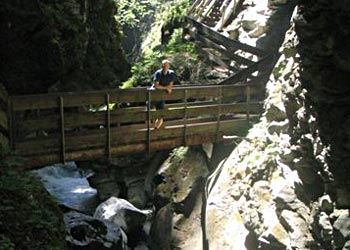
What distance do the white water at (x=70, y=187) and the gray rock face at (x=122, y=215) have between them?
6.43ft

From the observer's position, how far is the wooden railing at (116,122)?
30.7 feet

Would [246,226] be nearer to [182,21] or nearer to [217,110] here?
[217,110]

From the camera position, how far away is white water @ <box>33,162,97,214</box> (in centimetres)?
1619

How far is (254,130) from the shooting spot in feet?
39.1

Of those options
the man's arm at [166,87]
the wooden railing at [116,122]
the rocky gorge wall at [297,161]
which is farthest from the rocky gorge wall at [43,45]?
the rocky gorge wall at [297,161]

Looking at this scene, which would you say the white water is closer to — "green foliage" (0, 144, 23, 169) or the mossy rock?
"green foliage" (0, 144, 23, 169)

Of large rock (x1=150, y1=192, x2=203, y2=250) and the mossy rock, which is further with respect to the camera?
large rock (x1=150, y1=192, x2=203, y2=250)

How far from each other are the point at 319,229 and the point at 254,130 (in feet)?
15.7

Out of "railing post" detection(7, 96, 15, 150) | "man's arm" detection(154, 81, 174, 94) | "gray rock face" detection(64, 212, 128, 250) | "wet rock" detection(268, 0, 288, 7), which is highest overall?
"wet rock" detection(268, 0, 288, 7)

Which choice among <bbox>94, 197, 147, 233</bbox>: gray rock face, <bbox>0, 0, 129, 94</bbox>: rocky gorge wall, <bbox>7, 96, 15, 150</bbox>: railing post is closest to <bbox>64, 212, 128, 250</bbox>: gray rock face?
<bbox>94, 197, 147, 233</bbox>: gray rock face

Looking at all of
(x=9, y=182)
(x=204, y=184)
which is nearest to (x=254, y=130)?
(x=204, y=184)

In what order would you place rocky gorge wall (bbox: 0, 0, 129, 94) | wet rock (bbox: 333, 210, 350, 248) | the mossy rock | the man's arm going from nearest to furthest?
the mossy rock
wet rock (bbox: 333, 210, 350, 248)
rocky gorge wall (bbox: 0, 0, 129, 94)
the man's arm

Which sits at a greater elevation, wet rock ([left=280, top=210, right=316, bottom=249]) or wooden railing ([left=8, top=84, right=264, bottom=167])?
wooden railing ([left=8, top=84, right=264, bottom=167])

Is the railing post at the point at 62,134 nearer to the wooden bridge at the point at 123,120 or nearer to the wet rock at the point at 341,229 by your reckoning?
the wooden bridge at the point at 123,120
